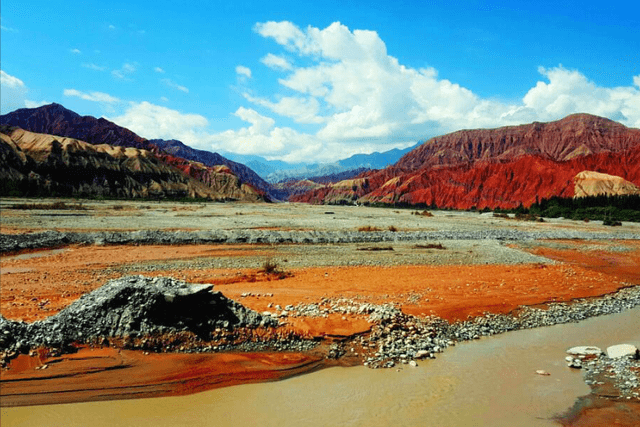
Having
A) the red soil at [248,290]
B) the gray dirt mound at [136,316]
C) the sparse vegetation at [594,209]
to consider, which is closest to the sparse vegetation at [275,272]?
the red soil at [248,290]

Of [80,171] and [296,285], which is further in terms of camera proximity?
[80,171]

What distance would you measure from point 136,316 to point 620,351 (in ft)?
44.1

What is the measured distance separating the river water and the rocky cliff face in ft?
375

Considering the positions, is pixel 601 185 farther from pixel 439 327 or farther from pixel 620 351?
pixel 439 327

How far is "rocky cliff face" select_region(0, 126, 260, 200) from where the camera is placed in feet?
355

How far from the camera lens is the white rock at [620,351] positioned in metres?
10.5

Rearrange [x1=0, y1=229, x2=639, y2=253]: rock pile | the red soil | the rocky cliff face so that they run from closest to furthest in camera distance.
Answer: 1. the red soil
2. [x1=0, y1=229, x2=639, y2=253]: rock pile
3. the rocky cliff face

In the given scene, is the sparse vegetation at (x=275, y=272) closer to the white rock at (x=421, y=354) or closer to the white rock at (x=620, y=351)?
the white rock at (x=421, y=354)

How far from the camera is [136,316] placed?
10141 mm

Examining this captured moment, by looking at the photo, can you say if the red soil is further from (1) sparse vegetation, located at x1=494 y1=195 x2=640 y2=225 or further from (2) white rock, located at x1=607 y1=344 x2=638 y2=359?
(1) sparse vegetation, located at x1=494 y1=195 x2=640 y2=225

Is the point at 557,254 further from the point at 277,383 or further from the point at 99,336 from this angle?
the point at 99,336

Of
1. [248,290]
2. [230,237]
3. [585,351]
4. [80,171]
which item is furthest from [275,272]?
[80,171]

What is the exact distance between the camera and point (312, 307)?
1303 cm

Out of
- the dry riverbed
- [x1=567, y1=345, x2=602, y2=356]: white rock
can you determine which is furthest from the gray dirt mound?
[x1=567, y1=345, x2=602, y2=356]: white rock
